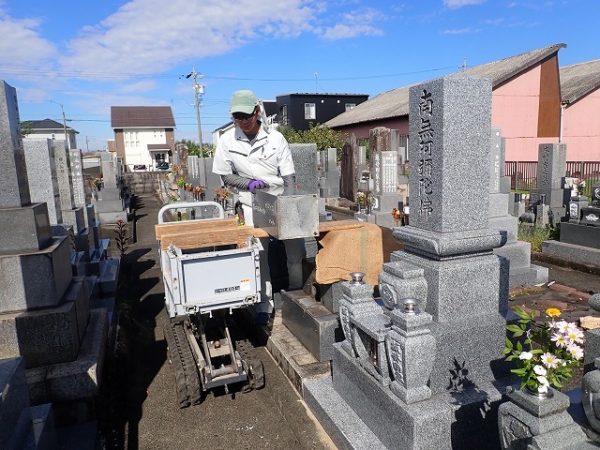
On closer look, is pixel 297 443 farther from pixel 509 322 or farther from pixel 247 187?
pixel 247 187

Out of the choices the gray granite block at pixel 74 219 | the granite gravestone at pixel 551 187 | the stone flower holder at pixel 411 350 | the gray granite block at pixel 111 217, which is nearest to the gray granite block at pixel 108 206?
the gray granite block at pixel 111 217

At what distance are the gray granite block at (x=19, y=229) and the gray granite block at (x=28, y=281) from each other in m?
0.10

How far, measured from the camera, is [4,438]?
2436 mm

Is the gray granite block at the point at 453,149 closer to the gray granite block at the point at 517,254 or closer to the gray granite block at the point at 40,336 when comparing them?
the gray granite block at the point at 40,336

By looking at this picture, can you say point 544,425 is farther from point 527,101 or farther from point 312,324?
point 527,101

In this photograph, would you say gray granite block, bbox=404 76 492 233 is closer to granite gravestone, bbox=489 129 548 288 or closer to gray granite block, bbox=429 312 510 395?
gray granite block, bbox=429 312 510 395

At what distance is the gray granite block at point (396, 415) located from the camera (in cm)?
285

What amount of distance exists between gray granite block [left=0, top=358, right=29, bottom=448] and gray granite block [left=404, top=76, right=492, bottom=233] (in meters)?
3.13

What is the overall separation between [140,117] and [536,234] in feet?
175

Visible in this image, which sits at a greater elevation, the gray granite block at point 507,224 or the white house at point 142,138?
the white house at point 142,138

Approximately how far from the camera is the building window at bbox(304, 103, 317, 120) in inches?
1700

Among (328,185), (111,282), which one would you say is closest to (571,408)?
(111,282)

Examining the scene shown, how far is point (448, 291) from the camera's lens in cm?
348

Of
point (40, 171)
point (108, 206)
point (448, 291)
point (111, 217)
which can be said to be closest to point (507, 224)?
point (448, 291)
